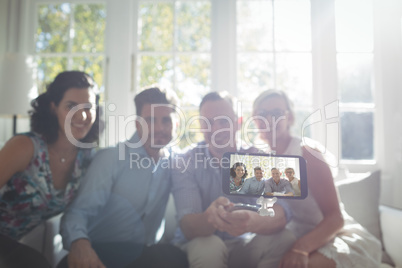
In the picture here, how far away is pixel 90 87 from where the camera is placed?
2.92 ft

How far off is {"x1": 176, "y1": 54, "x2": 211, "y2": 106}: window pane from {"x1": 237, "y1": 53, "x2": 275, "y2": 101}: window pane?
14 centimetres

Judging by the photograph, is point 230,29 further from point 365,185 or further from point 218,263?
point 218,263

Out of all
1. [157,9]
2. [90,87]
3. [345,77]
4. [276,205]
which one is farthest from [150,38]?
[276,205]

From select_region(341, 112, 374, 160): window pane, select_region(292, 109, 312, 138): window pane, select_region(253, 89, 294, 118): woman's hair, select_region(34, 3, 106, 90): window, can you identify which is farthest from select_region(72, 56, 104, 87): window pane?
select_region(341, 112, 374, 160): window pane

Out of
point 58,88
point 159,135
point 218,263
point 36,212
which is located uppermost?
point 58,88

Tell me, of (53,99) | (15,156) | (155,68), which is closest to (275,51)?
(155,68)

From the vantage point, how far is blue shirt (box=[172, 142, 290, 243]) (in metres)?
0.80

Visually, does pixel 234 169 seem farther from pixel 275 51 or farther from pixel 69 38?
pixel 69 38

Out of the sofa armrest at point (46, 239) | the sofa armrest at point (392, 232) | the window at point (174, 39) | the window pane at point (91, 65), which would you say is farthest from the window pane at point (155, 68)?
the sofa armrest at point (392, 232)

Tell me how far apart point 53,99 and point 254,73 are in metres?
0.79

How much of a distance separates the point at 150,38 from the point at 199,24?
0.76 ft

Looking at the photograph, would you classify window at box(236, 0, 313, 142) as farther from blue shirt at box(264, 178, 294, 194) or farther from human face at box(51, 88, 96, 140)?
human face at box(51, 88, 96, 140)

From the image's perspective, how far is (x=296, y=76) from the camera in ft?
3.81

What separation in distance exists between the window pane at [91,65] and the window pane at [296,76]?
0.78 meters
